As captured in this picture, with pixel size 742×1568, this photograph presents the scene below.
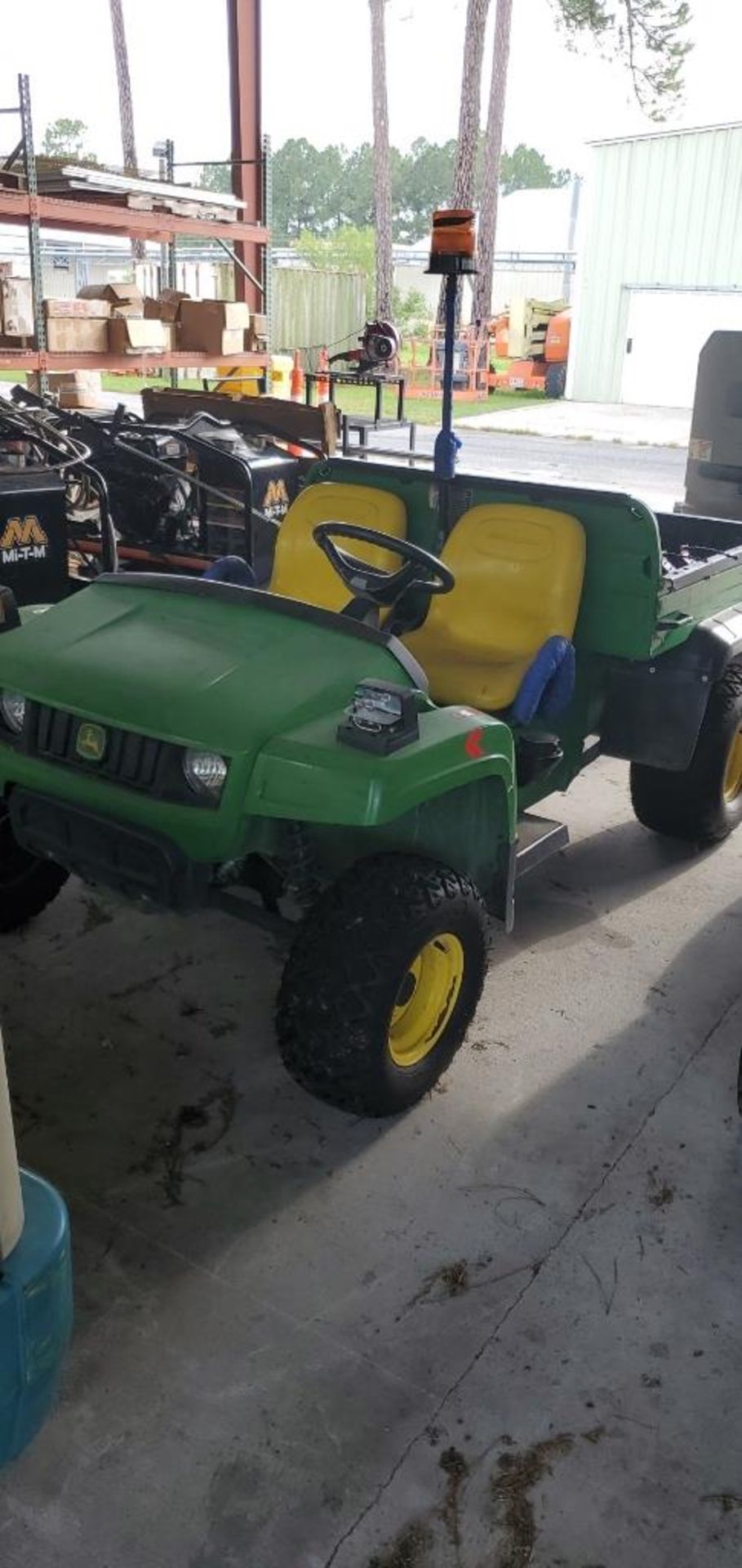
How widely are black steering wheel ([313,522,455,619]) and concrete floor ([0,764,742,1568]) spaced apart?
3.21 feet

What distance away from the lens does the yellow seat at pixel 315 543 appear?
3576 millimetres

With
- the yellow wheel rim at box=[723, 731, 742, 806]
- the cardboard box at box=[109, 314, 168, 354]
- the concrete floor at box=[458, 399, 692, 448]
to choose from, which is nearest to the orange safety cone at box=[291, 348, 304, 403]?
the concrete floor at box=[458, 399, 692, 448]

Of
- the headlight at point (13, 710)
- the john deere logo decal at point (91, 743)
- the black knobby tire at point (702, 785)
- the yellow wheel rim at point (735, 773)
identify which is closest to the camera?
the john deere logo decal at point (91, 743)

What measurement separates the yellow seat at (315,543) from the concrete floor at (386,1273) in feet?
3.27

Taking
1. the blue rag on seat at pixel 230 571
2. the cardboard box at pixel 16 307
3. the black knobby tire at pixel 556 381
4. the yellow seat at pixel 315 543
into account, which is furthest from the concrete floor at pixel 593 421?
the blue rag on seat at pixel 230 571

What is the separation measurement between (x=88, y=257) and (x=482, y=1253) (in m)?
32.1

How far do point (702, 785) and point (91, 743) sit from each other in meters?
2.12

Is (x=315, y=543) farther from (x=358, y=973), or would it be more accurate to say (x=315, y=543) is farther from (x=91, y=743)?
(x=358, y=973)

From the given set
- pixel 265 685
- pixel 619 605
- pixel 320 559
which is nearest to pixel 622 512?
pixel 619 605

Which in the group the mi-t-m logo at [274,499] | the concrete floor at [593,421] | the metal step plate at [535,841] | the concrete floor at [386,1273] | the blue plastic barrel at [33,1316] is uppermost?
the mi-t-m logo at [274,499]

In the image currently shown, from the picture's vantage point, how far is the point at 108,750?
2.47m

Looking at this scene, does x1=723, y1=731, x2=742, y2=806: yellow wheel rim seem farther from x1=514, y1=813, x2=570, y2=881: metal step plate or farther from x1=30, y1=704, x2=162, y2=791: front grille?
x1=30, y1=704, x2=162, y2=791: front grille

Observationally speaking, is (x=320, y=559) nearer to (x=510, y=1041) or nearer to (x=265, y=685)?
(x=265, y=685)

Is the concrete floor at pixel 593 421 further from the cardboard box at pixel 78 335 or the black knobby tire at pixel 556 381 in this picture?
the cardboard box at pixel 78 335
